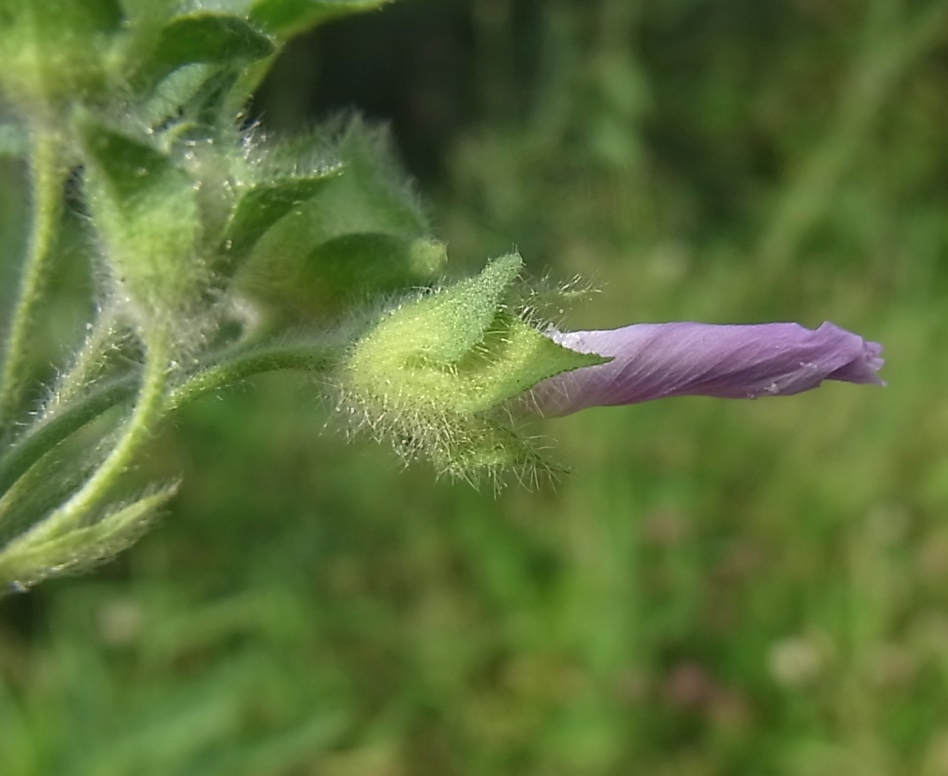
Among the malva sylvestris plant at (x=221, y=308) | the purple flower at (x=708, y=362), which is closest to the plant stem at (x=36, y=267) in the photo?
the malva sylvestris plant at (x=221, y=308)

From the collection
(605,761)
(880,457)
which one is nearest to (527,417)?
(605,761)

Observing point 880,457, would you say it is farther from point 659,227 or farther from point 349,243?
point 349,243

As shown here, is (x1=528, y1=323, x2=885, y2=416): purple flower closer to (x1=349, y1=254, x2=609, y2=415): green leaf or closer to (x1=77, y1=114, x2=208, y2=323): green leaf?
(x1=349, y1=254, x2=609, y2=415): green leaf

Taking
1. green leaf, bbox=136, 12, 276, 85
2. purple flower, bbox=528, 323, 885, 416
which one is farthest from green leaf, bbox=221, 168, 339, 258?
→ purple flower, bbox=528, 323, 885, 416

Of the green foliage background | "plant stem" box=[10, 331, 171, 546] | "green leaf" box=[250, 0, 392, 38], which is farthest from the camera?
the green foliage background

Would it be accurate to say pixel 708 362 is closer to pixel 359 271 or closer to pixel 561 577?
pixel 359 271

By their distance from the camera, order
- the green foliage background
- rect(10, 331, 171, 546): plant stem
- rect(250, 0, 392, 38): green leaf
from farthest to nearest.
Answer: the green foliage background < rect(250, 0, 392, 38): green leaf < rect(10, 331, 171, 546): plant stem

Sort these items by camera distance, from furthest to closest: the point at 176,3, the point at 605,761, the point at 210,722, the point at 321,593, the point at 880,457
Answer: the point at 880,457, the point at 321,593, the point at 605,761, the point at 210,722, the point at 176,3
